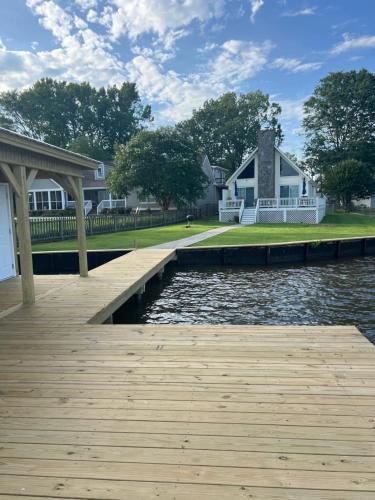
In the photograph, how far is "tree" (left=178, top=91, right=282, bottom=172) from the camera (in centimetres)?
5147

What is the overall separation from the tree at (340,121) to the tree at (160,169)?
21.1 metres

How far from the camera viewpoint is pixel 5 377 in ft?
11.9

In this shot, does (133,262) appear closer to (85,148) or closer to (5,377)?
(5,377)

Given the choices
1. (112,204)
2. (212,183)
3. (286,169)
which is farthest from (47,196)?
(286,169)

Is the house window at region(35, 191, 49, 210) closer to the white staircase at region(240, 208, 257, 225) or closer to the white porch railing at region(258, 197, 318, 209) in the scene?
the white staircase at region(240, 208, 257, 225)

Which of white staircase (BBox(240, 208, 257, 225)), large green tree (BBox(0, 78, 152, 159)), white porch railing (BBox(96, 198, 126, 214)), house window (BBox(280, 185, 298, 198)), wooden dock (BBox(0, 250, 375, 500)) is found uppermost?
large green tree (BBox(0, 78, 152, 159))

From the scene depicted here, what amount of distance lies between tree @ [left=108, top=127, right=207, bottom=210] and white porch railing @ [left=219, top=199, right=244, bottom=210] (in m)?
3.12

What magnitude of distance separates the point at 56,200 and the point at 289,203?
2223cm

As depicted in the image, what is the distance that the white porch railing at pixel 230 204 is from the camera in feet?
94.3

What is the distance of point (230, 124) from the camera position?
5044 centimetres

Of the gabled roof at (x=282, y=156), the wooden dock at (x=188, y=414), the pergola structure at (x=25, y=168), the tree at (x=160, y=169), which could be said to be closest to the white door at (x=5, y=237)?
the pergola structure at (x=25, y=168)

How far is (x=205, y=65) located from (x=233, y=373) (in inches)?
1433

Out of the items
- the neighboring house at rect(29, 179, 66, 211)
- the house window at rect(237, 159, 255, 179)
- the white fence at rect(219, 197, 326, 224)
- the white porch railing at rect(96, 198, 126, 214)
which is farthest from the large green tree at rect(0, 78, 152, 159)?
the white fence at rect(219, 197, 326, 224)

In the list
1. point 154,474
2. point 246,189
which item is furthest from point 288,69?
point 154,474
